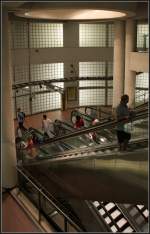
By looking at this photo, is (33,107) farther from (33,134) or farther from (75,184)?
(75,184)

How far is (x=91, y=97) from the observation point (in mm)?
23656

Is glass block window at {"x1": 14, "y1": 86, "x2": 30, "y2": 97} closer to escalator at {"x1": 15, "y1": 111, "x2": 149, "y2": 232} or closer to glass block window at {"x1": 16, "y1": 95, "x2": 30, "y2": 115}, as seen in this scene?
glass block window at {"x1": 16, "y1": 95, "x2": 30, "y2": 115}

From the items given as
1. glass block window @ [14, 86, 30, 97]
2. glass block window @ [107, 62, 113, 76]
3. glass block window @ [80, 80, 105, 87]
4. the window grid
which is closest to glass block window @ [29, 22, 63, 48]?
the window grid

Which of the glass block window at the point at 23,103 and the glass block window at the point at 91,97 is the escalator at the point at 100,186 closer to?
the glass block window at the point at 23,103

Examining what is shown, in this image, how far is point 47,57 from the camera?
20.5 meters

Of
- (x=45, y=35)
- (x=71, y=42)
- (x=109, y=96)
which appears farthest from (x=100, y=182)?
(x=109, y=96)

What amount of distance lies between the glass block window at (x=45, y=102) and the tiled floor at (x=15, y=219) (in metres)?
12.0

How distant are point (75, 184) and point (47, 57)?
12921mm

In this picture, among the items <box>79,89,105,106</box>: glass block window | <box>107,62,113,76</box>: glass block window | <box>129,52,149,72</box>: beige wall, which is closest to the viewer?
<box>129,52,149,72</box>: beige wall

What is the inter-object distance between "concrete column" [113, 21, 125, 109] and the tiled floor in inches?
443

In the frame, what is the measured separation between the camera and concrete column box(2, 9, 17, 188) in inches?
384

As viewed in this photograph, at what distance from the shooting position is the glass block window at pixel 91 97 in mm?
23453

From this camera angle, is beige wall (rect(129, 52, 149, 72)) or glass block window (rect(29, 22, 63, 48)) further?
glass block window (rect(29, 22, 63, 48))

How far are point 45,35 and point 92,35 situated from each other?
136 inches
